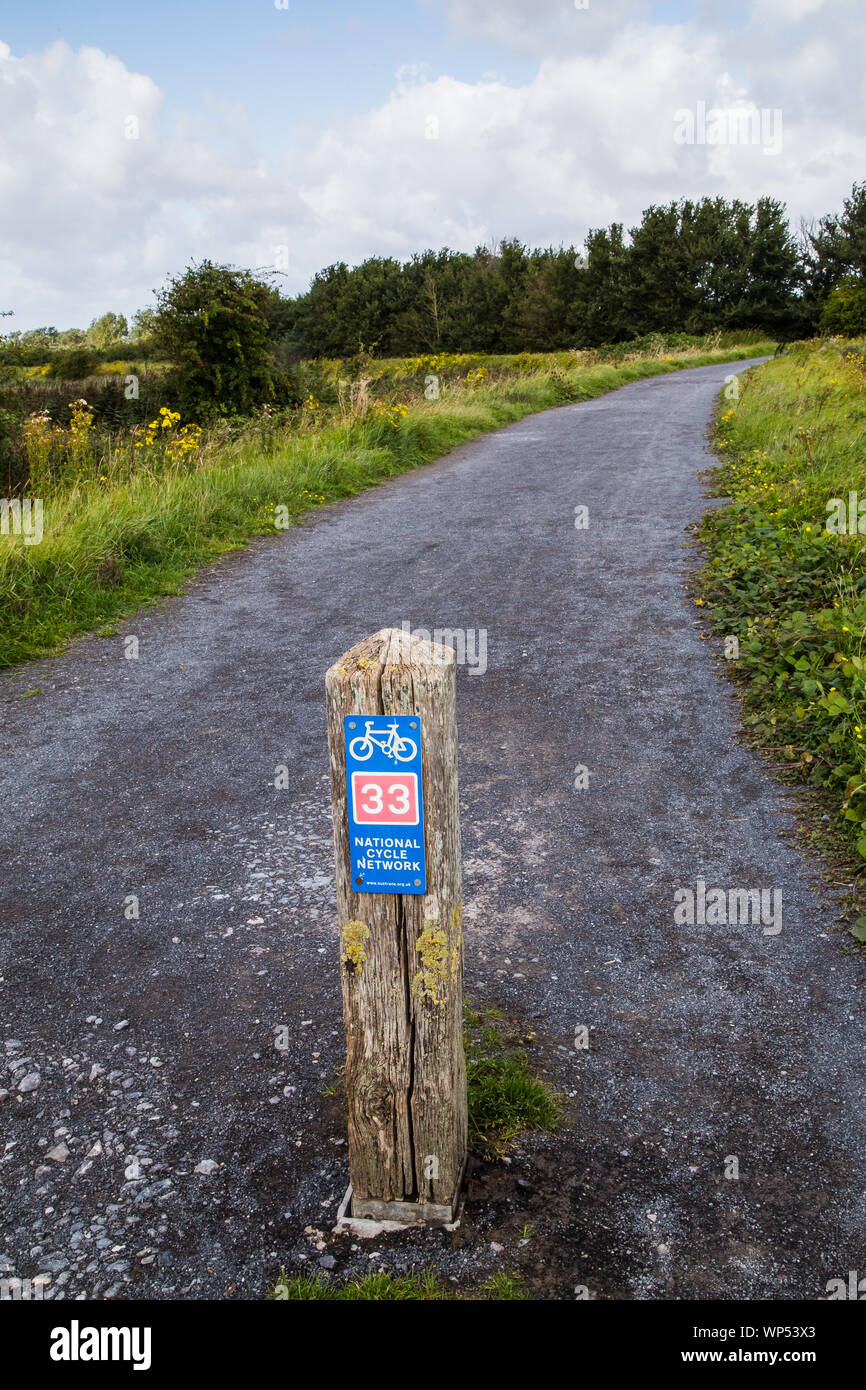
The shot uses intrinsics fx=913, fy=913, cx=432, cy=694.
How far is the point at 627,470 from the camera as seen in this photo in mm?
11773

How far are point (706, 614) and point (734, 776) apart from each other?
7.68 feet

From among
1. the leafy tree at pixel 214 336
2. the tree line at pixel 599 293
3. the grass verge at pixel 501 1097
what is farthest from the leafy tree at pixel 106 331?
the grass verge at pixel 501 1097

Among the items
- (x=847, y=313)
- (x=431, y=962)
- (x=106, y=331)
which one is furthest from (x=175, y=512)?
(x=106, y=331)

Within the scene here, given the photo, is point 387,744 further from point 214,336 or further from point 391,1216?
point 214,336

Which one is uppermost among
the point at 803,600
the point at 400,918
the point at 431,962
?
the point at 803,600

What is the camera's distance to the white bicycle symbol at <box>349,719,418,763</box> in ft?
7.01

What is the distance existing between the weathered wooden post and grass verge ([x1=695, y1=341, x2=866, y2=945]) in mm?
A: 1863

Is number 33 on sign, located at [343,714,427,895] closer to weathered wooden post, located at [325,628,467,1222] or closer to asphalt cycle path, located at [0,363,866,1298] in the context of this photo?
weathered wooden post, located at [325,628,467,1222]

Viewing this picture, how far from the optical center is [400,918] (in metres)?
2.24

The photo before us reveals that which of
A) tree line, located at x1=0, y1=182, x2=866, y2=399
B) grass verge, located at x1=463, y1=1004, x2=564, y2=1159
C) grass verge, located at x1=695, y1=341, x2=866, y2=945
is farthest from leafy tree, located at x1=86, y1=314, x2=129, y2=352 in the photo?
grass verge, located at x1=463, y1=1004, x2=564, y2=1159

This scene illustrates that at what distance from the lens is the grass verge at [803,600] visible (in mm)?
4324

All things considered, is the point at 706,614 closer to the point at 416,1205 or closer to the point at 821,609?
the point at 821,609

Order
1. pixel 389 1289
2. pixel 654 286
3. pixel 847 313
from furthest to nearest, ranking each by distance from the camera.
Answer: pixel 654 286, pixel 847 313, pixel 389 1289

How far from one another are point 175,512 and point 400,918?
735 cm
